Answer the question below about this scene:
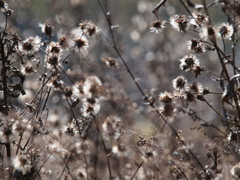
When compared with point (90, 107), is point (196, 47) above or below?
above

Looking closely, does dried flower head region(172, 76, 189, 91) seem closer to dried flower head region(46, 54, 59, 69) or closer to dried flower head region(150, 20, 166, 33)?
dried flower head region(150, 20, 166, 33)

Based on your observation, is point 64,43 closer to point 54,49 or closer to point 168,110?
point 54,49

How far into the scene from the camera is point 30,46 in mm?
2619

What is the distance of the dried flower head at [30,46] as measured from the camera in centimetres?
260

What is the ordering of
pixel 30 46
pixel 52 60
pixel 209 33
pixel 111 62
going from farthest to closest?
pixel 111 62, pixel 30 46, pixel 52 60, pixel 209 33

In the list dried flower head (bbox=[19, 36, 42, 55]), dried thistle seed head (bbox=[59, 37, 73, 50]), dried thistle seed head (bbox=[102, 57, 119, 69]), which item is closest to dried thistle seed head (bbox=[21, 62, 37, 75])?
dried flower head (bbox=[19, 36, 42, 55])

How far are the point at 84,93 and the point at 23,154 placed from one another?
0.49m

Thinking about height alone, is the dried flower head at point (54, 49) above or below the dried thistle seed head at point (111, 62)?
below

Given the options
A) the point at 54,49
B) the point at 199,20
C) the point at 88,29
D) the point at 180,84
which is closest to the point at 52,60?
the point at 54,49

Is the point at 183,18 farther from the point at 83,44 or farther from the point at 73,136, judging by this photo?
the point at 73,136

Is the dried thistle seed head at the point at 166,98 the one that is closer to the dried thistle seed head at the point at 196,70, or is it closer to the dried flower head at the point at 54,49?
the dried thistle seed head at the point at 196,70

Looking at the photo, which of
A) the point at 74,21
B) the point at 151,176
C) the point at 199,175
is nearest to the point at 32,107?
the point at 151,176

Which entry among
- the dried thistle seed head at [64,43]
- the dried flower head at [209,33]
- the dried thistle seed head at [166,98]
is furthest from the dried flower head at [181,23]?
the dried thistle seed head at [64,43]

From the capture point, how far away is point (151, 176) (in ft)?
6.94
